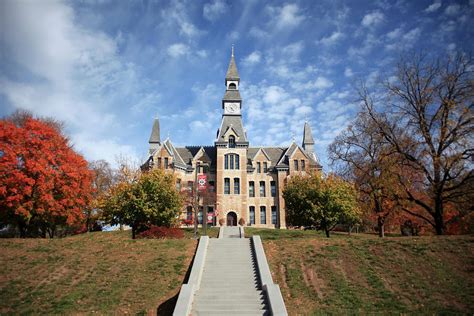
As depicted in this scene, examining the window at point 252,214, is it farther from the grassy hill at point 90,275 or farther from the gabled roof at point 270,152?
the grassy hill at point 90,275

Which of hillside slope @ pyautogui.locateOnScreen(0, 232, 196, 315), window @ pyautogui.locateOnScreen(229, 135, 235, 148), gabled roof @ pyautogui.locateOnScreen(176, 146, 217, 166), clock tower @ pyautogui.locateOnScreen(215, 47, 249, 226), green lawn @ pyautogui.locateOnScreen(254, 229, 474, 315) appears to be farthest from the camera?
gabled roof @ pyautogui.locateOnScreen(176, 146, 217, 166)

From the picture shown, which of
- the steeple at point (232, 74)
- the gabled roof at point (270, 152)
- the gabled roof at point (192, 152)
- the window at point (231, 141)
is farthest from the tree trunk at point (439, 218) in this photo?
the steeple at point (232, 74)

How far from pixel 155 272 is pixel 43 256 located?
23.5 ft

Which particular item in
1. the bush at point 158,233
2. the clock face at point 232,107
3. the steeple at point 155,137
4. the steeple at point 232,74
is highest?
the steeple at point 232,74

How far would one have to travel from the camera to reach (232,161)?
4400cm

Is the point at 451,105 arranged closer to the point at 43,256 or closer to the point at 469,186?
the point at 469,186

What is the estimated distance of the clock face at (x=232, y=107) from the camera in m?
46.9

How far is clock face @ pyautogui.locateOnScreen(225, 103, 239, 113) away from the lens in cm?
4688

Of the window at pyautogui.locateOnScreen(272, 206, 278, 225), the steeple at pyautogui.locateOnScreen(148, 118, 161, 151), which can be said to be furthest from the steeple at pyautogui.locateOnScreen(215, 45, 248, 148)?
the steeple at pyautogui.locateOnScreen(148, 118, 161, 151)

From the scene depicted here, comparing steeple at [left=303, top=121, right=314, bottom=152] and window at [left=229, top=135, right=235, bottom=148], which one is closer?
window at [left=229, top=135, right=235, bottom=148]

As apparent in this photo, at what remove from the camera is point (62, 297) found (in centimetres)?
1504

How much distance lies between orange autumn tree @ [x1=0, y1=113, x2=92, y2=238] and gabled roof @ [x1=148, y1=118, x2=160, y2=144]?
22.0 m

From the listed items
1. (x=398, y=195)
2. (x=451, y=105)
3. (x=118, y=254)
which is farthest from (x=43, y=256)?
(x=451, y=105)

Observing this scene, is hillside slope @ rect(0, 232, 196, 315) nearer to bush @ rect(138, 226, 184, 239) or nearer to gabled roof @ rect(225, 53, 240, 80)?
bush @ rect(138, 226, 184, 239)
